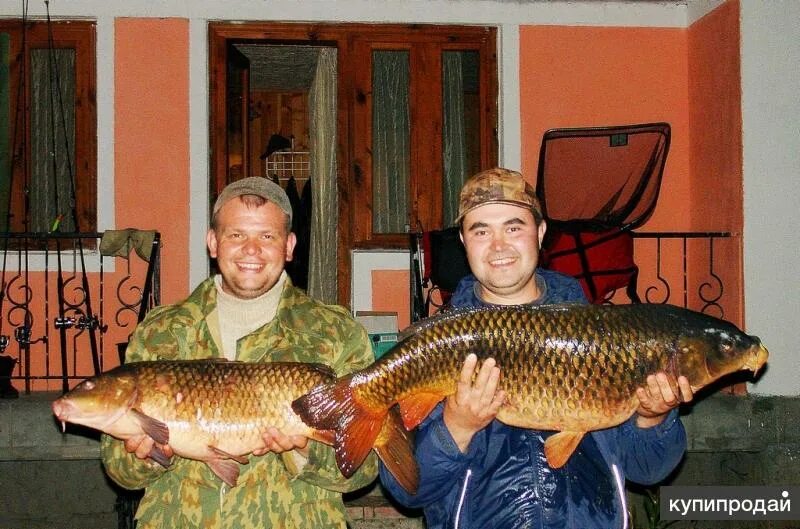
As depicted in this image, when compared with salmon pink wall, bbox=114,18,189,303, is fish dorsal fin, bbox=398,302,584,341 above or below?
below

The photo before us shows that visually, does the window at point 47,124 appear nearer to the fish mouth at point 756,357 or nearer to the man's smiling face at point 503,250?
the man's smiling face at point 503,250

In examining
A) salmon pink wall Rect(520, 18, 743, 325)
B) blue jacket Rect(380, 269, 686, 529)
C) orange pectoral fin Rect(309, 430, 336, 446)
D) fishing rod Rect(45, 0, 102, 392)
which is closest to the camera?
blue jacket Rect(380, 269, 686, 529)

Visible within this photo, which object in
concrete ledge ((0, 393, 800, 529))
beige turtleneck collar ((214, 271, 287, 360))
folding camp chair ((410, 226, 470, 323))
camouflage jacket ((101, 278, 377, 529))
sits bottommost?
concrete ledge ((0, 393, 800, 529))

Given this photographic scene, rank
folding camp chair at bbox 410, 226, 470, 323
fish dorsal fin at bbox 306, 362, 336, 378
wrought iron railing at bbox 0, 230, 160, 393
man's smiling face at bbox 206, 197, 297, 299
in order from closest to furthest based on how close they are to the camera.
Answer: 1. fish dorsal fin at bbox 306, 362, 336, 378
2. man's smiling face at bbox 206, 197, 297, 299
3. folding camp chair at bbox 410, 226, 470, 323
4. wrought iron railing at bbox 0, 230, 160, 393

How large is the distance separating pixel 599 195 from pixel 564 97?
1.21m

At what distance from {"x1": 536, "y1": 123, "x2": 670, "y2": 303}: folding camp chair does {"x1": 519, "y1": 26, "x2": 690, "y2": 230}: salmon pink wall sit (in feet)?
1.64

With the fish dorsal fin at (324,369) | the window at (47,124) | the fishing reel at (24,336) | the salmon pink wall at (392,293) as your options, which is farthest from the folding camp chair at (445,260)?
the fish dorsal fin at (324,369)

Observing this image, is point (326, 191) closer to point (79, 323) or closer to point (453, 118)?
point (453, 118)

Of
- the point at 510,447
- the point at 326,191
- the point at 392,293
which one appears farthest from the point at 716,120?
the point at 510,447

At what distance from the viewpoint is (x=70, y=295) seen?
7.18 meters

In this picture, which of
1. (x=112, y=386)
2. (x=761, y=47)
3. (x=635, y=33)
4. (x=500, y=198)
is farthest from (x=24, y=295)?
(x=761, y=47)

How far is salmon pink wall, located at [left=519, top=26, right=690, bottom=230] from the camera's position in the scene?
7.73 metres

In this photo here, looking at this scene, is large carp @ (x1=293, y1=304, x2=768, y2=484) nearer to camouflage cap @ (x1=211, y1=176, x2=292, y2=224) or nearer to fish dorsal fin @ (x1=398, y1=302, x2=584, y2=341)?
fish dorsal fin @ (x1=398, y1=302, x2=584, y2=341)

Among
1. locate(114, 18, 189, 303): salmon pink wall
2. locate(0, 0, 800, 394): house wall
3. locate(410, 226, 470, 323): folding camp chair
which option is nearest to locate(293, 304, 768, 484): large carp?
locate(410, 226, 470, 323): folding camp chair
